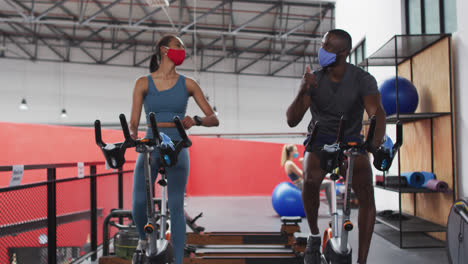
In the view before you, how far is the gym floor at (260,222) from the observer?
9.90 ft

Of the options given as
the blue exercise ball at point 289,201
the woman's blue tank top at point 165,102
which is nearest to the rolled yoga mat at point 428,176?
the blue exercise ball at point 289,201

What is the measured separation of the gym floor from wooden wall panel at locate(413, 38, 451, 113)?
136 cm

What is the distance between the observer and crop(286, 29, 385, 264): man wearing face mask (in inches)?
74.3

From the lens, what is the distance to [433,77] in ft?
12.2

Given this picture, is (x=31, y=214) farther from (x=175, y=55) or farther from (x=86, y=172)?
(x=86, y=172)

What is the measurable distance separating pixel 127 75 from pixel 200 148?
293 inches

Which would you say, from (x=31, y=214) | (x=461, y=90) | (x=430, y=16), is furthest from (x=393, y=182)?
(x=31, y=214)

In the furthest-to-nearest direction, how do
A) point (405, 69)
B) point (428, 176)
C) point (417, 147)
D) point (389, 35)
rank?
point (389, 35) → point (405, 69) → point (417, 147) → point (428, 176)

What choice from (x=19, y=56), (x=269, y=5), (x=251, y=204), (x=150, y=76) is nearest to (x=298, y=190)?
(x=251, y=204)

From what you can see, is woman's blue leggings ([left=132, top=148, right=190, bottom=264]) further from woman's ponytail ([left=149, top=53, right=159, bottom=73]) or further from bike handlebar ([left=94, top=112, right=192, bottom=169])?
woman's ponytail ([left=149, top=53, right=159, bottom=73])

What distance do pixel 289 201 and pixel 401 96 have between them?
2015 mm

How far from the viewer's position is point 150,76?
6.80ft

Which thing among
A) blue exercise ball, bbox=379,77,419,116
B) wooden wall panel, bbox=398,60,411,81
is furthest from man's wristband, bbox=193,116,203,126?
wooden wall panel, bbox=398,60,411,81

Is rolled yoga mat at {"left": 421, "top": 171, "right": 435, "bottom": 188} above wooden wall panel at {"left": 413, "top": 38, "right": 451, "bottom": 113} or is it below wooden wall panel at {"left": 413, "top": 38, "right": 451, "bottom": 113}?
below
